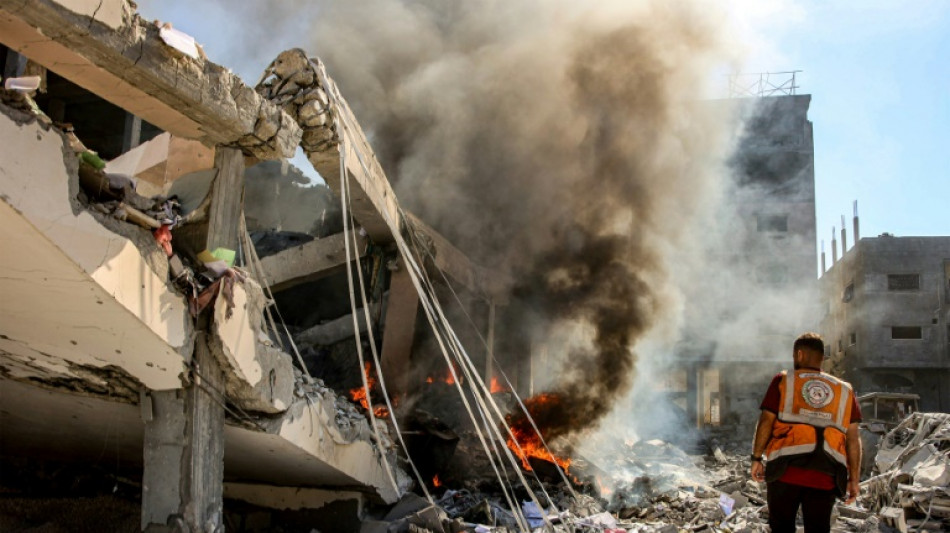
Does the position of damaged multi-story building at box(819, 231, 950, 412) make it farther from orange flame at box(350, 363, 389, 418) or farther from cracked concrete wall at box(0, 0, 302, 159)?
cracked concrete wall at box(0, 0, 302, 159)

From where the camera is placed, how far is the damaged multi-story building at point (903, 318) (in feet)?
98.5

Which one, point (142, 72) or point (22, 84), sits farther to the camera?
point (142, 72)

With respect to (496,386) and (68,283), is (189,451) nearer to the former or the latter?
(68,283)

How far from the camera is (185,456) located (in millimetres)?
4750

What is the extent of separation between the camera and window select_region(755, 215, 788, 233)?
31.6 meters

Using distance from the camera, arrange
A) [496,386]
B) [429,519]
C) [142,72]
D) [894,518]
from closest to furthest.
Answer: [142,72] → [429,519] → [894,518] → [496,386]

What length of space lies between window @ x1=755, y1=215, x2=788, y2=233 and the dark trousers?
29.7m

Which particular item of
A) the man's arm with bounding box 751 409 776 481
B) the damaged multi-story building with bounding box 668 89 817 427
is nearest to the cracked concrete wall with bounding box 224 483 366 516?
the man's arm with bounding box 751 409 776 481

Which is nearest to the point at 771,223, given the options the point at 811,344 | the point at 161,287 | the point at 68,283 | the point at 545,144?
the point at 545,144

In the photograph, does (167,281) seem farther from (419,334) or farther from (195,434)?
(419,334)

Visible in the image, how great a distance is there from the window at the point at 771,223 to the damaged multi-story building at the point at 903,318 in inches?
133

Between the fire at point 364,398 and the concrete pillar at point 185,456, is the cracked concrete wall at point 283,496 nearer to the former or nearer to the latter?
the fire at point 364,398

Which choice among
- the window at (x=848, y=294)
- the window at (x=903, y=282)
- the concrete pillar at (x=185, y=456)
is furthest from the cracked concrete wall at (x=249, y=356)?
the window at (x=848, y=294)

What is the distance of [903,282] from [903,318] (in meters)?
1.52
